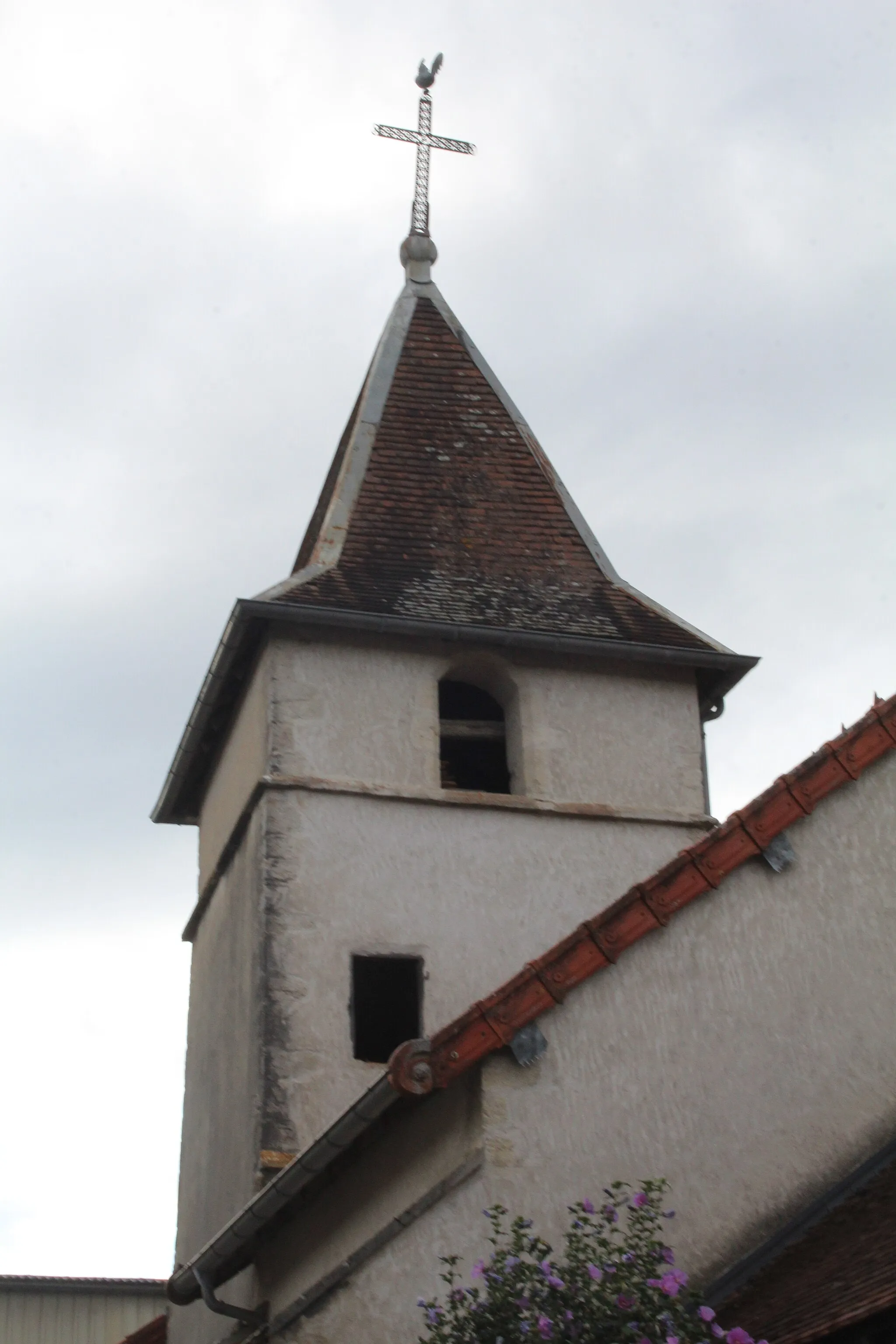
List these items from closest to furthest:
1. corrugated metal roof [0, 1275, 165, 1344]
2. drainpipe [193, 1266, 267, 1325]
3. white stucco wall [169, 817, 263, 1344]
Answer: drainpipe [193, 1266, 267, 1325] → white stucco wall [169, 817, 263, 1344] → corrugated metal roof [0, 1275, 165, 1344]

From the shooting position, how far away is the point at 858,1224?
28.0ft

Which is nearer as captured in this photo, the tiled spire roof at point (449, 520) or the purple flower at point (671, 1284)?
the purple flower at point (671, 1284)

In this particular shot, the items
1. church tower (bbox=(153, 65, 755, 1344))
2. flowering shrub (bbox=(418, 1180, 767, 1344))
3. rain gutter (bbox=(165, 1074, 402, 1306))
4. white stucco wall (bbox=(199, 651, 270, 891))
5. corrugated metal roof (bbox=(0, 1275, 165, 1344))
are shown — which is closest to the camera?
flowering shrub (bbox=(418, 1180, 767, 1344))

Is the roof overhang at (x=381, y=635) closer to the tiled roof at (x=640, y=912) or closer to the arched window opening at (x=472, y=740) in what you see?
the arched window opening at (x=472, y=740)

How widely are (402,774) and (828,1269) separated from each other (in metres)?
6.52

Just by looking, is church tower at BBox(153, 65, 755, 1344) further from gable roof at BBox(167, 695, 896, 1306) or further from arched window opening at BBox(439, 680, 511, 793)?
gable roof at BBox(167, 695, 896, 1306)

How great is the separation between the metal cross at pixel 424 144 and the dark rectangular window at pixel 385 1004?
7.57m

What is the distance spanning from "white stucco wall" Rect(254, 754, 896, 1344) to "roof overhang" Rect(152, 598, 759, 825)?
194 inches

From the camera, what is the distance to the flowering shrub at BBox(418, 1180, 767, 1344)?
279 inches

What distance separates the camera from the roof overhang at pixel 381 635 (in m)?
14.3

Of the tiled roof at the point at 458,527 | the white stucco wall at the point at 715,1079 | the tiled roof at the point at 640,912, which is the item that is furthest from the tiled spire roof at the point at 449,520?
the white stucco wall at the point at 715,1079

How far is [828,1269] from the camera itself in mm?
8055

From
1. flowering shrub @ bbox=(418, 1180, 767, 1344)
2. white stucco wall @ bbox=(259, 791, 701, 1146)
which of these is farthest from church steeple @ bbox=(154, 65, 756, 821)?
flowering shrub @ bbox=(418, 1180, 767, 1344)

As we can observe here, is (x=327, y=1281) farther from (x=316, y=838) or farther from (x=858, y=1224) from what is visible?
(x=316, y=838)
